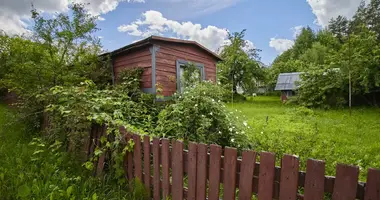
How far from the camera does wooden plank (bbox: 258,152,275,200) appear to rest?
151 centimetres

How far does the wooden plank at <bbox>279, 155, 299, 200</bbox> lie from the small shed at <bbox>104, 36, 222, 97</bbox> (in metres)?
4.34

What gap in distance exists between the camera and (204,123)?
3703 millimetres

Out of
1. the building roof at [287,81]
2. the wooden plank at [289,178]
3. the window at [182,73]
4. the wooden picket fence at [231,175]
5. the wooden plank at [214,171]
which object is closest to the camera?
the wooden picket fence at [231,175]

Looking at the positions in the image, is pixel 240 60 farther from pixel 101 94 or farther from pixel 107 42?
pixel 101 94

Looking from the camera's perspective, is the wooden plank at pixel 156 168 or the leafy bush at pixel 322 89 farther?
the leafy bush at pixel 322 89

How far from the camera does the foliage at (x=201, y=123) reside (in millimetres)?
3677

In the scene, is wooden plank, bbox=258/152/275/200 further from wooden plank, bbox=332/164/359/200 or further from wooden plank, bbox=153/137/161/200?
wooden plank, bbox=153/137/161/200

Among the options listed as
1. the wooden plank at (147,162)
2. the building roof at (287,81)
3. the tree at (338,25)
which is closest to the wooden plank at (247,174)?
the wooden plank at (147,162)

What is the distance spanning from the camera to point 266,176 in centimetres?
154

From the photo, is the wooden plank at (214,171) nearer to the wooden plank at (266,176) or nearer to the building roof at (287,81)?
the wooden plank at (266,176)

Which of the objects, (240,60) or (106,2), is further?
(240,60)

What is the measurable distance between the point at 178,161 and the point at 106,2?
25.0 feet

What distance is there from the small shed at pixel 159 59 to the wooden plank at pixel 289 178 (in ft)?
14.2

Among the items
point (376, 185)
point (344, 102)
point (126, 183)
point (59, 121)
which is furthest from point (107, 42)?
point (344, 102)
